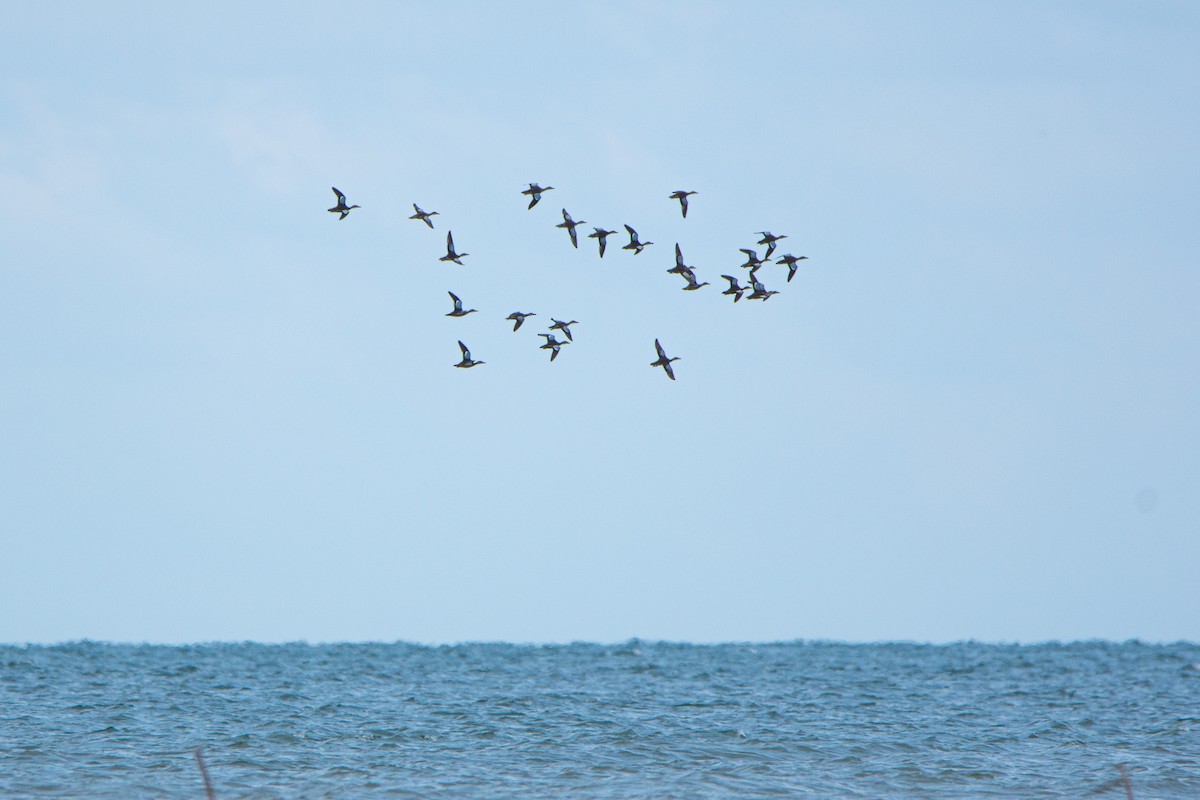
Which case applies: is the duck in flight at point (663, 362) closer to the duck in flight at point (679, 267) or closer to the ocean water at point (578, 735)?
the duck in flight at point (679, 267)

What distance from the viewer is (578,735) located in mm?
33375

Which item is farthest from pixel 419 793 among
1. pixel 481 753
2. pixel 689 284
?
pixel 689 284

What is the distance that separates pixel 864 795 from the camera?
25750 millimetres

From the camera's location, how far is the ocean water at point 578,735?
26.3 metres

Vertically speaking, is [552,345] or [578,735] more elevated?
[552,345]

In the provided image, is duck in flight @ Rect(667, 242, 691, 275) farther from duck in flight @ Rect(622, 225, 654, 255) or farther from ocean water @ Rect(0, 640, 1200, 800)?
ocean water @ Rect(0, 640, 1200, 800)

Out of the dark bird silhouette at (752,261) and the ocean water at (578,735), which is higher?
the dark bird silhouette at (752,261)

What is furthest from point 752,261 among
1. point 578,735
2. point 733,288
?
point 578,735

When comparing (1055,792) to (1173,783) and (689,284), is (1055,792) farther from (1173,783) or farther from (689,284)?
(689,284)

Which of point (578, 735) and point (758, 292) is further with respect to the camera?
point (578, 735)

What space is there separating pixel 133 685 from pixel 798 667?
35112mm

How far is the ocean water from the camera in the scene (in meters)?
26.3

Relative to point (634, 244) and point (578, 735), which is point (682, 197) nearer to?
point (634, 244)

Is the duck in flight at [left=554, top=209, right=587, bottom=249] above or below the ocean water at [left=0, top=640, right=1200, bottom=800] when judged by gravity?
above
